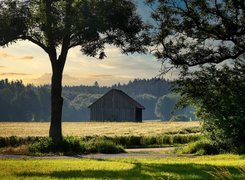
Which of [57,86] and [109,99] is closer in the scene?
[57,86]


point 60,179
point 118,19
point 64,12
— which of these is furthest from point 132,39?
point 60,179

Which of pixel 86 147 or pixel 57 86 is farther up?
pixel 57 86

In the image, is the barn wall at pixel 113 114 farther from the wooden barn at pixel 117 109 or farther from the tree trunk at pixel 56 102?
the tree trunk at pixel 56 102

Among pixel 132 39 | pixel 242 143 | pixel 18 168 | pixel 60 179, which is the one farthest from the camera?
pixel 132 39

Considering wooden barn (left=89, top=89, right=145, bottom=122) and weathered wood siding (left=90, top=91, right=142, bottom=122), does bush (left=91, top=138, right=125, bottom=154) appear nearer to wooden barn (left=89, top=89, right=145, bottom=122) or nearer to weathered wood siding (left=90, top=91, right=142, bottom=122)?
wooden barn (left=89, top=89, right=145, bottom=122)

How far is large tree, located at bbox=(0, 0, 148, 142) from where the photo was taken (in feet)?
113

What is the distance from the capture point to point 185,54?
3178 centimetres

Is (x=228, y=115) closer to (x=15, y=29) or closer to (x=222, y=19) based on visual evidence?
(x=222, y=19)

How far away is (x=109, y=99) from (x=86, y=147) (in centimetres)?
7860

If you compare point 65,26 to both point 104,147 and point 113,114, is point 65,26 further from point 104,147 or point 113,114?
point 113,114

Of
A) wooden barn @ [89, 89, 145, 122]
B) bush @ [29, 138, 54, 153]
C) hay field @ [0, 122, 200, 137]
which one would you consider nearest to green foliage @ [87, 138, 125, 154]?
bush @ [29, 138, 54, 153]

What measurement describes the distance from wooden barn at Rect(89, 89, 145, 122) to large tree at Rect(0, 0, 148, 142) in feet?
243

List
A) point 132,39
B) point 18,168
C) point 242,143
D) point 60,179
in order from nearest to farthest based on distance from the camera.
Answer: point 60,179 → point 18,168 → point 242,143 → point 132,39

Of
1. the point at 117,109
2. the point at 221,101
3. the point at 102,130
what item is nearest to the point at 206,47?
the point at 221,101
